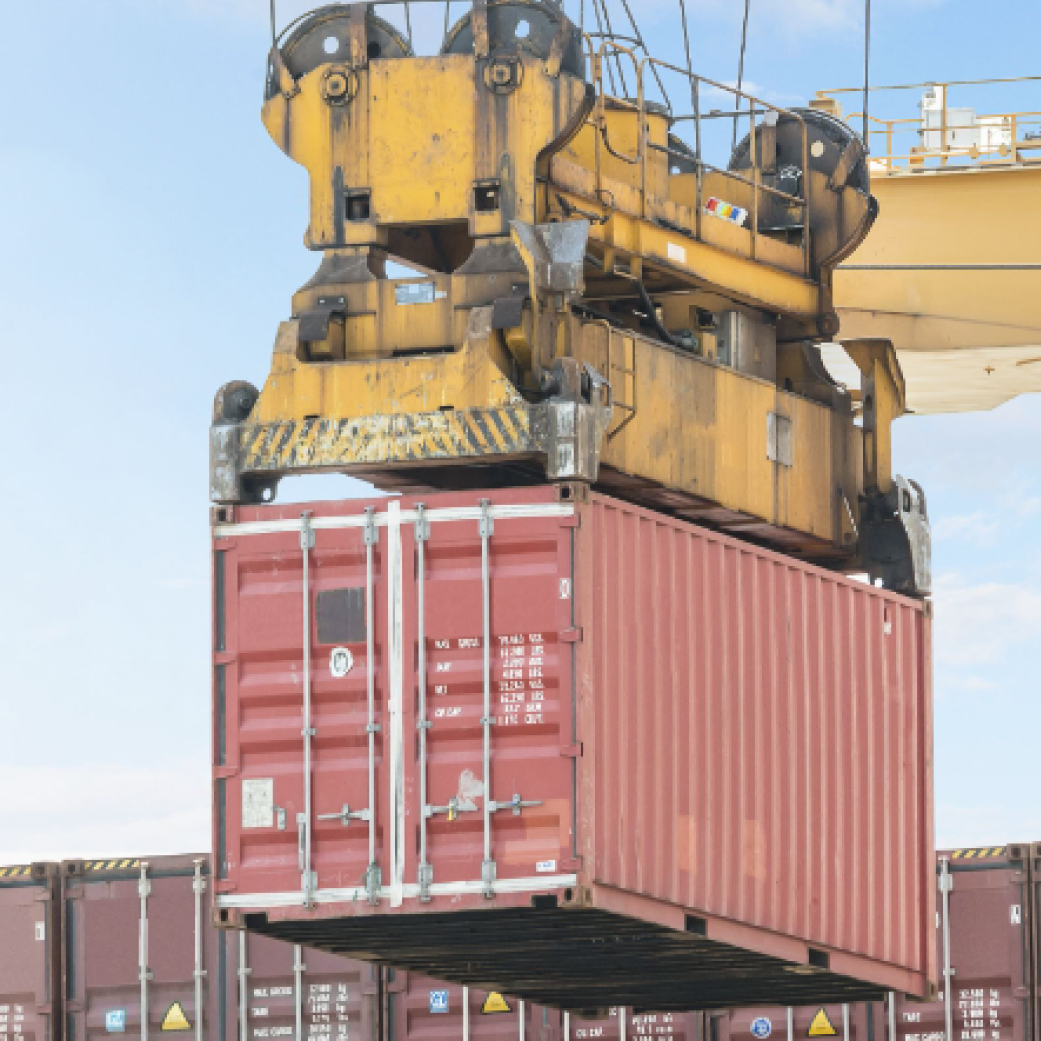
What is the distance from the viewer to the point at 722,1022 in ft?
56.2

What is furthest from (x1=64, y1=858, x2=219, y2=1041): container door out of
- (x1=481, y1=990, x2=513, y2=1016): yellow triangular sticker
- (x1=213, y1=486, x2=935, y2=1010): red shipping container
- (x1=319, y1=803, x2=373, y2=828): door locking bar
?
(x1=319, y1=803, x2=373, y2=828): door locking bar

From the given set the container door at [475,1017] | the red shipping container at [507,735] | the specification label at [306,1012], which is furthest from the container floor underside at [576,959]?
the specification label at [306,1012]

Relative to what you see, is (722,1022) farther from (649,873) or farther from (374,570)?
(374,570)

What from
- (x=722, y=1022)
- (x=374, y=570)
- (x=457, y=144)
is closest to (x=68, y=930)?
(x=722, y=1022)

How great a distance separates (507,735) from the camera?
13234mm

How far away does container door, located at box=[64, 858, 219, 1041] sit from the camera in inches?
697

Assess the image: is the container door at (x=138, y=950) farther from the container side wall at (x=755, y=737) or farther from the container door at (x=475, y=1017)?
the container side wall at (x=755, y=737)

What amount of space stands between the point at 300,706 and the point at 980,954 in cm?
560

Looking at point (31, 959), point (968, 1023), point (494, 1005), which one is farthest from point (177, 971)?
point (968, 1023)

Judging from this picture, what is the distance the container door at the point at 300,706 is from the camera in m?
13.5

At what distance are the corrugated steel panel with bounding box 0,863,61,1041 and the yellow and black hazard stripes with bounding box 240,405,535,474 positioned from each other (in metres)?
5.25

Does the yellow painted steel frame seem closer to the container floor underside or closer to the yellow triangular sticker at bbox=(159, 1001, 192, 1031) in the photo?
the container floor underside

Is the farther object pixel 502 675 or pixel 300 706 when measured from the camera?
pixel 300 706

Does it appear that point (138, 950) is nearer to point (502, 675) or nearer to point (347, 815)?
point (347, 815)
